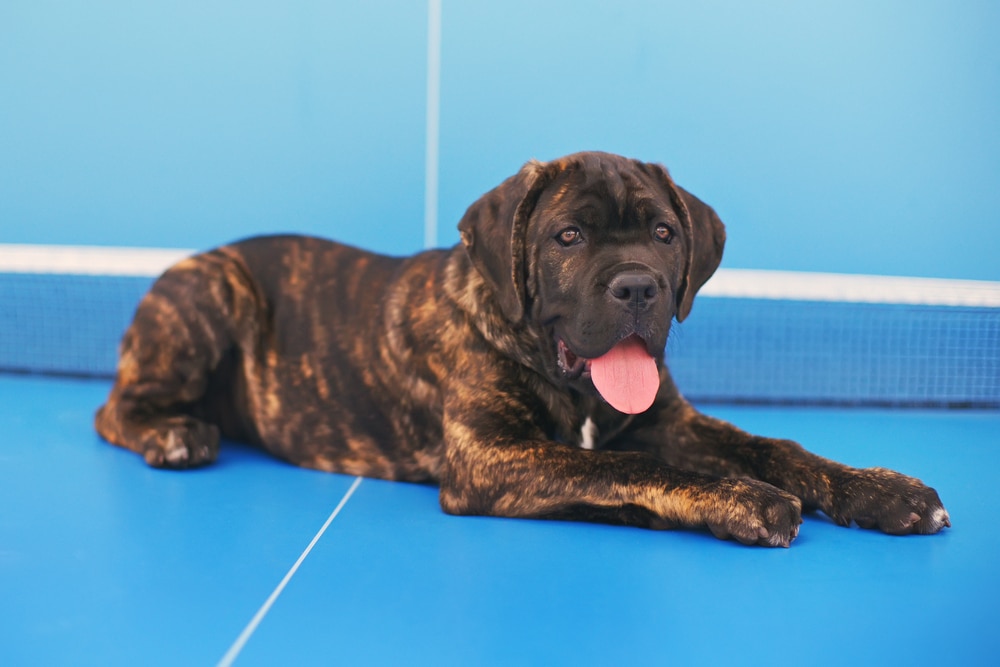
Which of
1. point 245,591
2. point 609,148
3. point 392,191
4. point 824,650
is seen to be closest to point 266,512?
point 245,591

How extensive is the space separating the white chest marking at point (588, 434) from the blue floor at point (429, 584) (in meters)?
0.43

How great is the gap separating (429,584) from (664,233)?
1.50 m

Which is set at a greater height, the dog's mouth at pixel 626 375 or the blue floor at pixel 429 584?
the dog's mouth at pixel 626 375

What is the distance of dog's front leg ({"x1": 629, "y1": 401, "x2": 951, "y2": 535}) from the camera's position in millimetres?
3242

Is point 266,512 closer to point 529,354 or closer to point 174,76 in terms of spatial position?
point 529,354

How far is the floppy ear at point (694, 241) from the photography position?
363 centimetres

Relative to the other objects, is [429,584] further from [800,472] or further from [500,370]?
[800,472]

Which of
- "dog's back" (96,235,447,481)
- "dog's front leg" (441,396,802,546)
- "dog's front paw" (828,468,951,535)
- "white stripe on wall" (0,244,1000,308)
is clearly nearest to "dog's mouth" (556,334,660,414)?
"dog's front leg" (441,396,802,546)

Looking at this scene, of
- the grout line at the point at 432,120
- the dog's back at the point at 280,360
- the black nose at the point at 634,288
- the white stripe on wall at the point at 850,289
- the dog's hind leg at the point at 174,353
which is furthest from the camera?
the grout line at the point at 432,120

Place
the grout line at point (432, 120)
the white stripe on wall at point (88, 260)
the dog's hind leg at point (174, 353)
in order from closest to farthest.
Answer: the dog's hind leg at point (174, 353) → the white stripe on wall at point (88, 260) → the grout line at point (432, 120)

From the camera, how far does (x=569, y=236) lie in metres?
3.42

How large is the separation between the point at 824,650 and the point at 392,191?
494 cm

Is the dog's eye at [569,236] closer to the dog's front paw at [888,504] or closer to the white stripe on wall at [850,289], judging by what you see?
the dog's front paw at [888,504]

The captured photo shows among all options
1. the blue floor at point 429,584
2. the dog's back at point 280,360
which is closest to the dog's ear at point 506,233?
the dog's back at point 280,360
